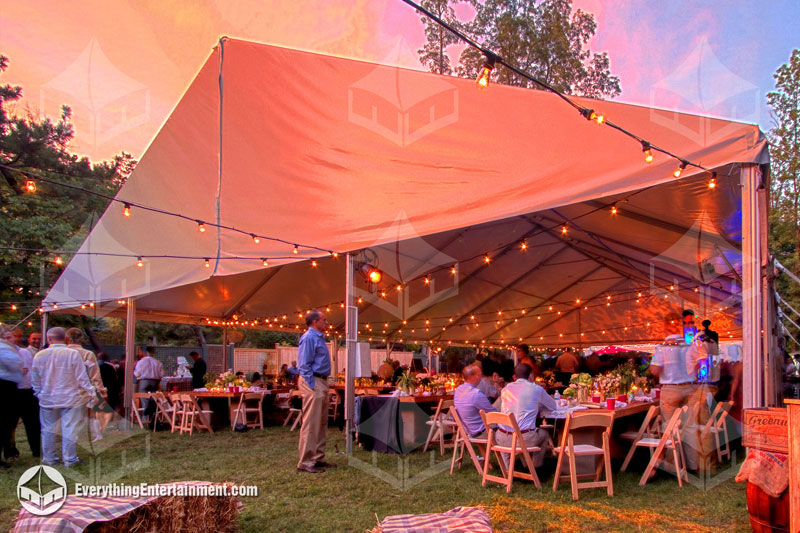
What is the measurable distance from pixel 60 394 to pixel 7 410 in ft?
2.65

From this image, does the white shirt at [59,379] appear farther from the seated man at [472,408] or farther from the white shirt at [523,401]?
the white shirt at [523,401]

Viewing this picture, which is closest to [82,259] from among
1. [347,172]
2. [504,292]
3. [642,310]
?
[347,172]

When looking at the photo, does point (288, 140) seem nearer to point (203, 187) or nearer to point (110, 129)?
point (203, 187)

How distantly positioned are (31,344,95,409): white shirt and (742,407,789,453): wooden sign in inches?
255

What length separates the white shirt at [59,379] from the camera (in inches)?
246

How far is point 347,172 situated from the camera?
7.52m

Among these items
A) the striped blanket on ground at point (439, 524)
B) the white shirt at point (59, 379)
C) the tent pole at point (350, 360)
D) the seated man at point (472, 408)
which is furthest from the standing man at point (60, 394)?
the striped blanket on ground at point (439, 524)

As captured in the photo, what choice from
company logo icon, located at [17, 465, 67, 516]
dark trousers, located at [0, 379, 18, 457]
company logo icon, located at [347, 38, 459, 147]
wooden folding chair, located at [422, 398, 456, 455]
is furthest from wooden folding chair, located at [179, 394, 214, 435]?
company logo icon, located at [347, 38, 459, 147]

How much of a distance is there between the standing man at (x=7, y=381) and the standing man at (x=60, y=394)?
1.05ft

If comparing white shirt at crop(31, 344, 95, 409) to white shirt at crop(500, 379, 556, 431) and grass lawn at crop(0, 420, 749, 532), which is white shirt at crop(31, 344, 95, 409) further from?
white shirt at crop(500, 379, 556, 431)

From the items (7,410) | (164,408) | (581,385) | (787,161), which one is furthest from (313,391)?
(787,161)

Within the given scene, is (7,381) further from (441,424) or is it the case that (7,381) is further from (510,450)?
(510,450)

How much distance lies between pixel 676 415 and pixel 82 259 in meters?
10.9

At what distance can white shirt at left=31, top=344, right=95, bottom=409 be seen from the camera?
20.5 ft
